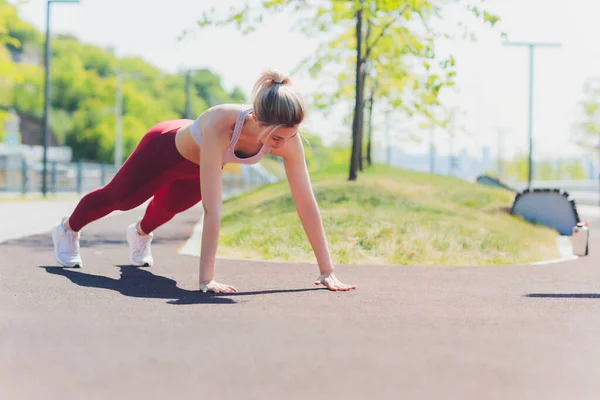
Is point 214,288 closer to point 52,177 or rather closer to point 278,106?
→ point 278,106

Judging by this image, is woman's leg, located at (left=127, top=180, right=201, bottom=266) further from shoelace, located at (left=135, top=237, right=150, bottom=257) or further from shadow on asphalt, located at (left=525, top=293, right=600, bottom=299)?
shadow on asphalt, located at (left=525, top=293, right=600, bottom=299)

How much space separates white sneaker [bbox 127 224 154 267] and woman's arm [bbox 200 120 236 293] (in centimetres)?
187

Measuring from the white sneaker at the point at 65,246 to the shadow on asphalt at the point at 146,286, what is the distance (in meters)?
0.07

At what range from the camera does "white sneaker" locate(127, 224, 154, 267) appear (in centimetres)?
729

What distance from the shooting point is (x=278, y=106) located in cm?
498

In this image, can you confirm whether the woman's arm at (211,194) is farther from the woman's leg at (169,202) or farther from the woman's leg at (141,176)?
the woman's leg at (169,202)

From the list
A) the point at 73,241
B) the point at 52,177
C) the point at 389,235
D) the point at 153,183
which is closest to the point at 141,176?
the point at 153,183

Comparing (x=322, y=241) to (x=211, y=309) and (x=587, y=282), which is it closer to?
(x=211, y=309)

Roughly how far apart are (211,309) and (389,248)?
15.0 ft

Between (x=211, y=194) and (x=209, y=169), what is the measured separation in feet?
0.55

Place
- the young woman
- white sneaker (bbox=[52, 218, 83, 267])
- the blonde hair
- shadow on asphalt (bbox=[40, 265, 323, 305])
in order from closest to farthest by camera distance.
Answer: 1. the blonde hair
2. the young woman
3. shadow on asphalt (bbox=[40, 265, 323, 305])
4. white sneaker (bbox=[52, 218, 83, 267])

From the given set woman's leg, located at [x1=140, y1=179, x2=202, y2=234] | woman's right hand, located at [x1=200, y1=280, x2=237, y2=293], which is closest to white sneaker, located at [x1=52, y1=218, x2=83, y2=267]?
woman's leg, located at [x1=140, y1=179, x2=202, y2=234]

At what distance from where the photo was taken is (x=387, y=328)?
4426 millimetres

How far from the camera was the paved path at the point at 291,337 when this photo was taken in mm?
3195
